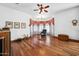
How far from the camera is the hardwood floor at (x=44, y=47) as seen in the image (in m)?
2.31

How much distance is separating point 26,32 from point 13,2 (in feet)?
A: 1.86

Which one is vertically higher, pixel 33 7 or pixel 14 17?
pixel 33 7

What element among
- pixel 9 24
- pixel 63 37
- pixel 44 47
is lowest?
pixel 44 47

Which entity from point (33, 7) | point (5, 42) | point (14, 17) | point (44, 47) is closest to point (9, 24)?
point (14, 17)

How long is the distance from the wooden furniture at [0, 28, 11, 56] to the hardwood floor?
84mm

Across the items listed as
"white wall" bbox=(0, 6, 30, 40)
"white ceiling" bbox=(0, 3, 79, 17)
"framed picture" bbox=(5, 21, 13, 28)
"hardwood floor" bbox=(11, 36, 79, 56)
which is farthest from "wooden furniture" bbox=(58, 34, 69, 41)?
"framed picture" bbox=(5, 21, 13, 28)

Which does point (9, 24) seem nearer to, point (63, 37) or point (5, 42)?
point (5, 42)

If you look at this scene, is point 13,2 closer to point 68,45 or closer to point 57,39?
point 57,39

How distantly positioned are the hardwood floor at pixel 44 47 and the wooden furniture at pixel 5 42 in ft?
0.28

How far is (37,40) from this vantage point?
2.38 m

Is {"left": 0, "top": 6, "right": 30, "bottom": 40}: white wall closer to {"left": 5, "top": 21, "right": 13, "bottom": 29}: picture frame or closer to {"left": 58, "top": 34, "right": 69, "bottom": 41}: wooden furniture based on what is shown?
{"left": 5, "top": 21, "right": 13, "bottom": 29}: picture frame

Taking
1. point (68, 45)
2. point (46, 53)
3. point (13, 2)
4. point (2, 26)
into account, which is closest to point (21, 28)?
point (2, 26)

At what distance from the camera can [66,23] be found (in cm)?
235

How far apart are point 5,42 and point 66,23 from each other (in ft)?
3.59
